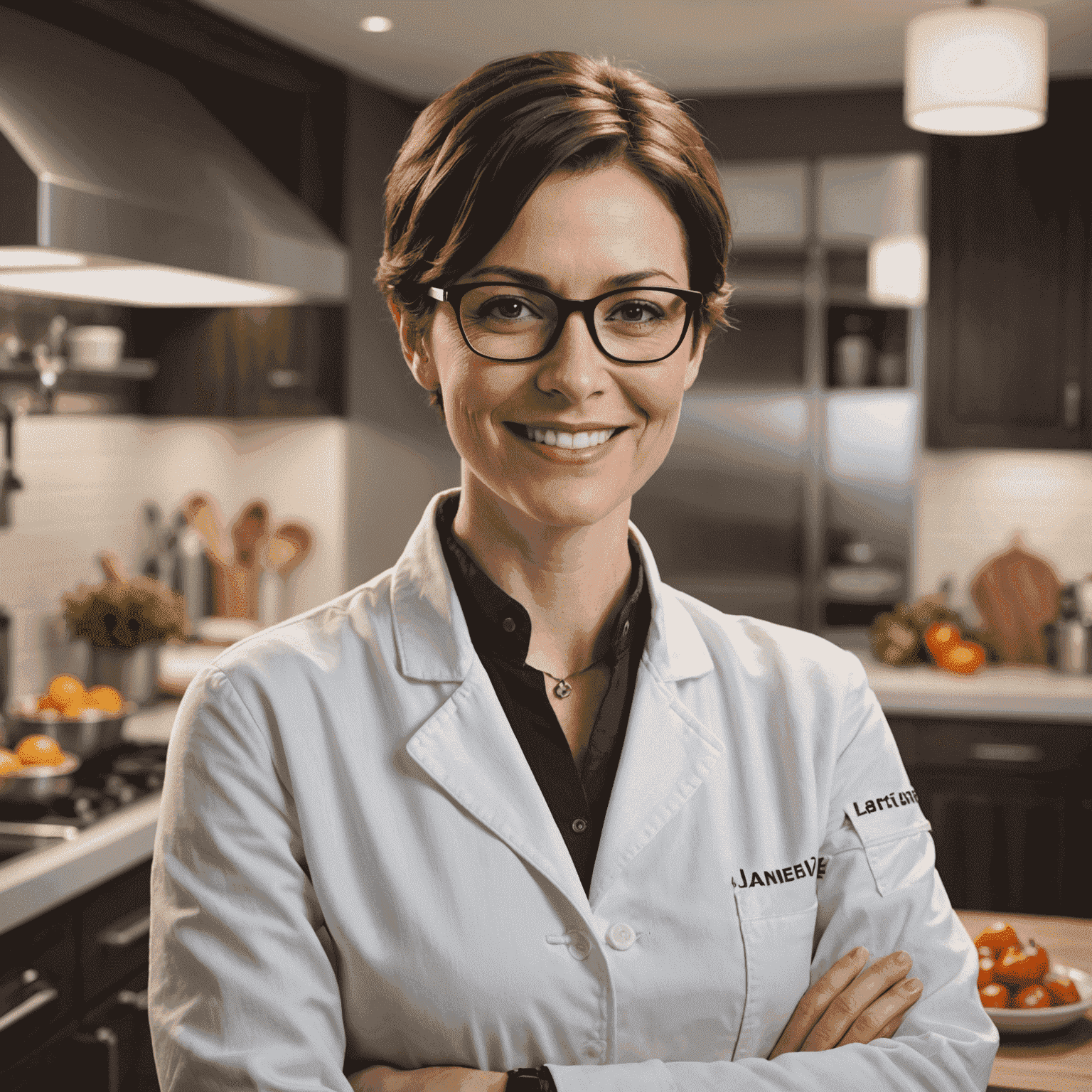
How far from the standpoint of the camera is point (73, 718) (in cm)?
281

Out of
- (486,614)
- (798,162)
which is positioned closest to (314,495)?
Result: (798,162)

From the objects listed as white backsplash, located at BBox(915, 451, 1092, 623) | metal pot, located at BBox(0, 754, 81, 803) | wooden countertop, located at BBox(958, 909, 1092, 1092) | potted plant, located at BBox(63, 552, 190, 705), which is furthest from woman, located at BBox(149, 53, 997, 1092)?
white backsplash, located at BBox(915, 451, 1092, 623)

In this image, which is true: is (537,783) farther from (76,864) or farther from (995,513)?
(995,513)

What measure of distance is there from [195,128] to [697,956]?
8.60ft

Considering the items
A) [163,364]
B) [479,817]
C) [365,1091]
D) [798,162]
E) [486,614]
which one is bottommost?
[365,1091]

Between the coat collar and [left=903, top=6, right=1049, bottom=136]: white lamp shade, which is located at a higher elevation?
[left=903, top=6, right=1049, bottom=136]: white lamp shade

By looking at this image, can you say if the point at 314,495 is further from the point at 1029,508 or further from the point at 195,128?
the point at 1029,508

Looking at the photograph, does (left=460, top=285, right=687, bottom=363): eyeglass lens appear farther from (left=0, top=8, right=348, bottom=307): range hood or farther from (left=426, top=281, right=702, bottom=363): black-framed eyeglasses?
(left=0, top=8, right=348, bottom=307): range hood

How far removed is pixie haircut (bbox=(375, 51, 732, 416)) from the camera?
3.24 feet

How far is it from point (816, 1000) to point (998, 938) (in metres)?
0.63

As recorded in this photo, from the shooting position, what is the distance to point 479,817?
1047 millimetres

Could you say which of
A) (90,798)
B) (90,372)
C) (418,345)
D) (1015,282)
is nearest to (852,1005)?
(418,345)

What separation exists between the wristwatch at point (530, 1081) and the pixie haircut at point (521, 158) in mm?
627

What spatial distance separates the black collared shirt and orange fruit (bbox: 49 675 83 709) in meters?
1.97
